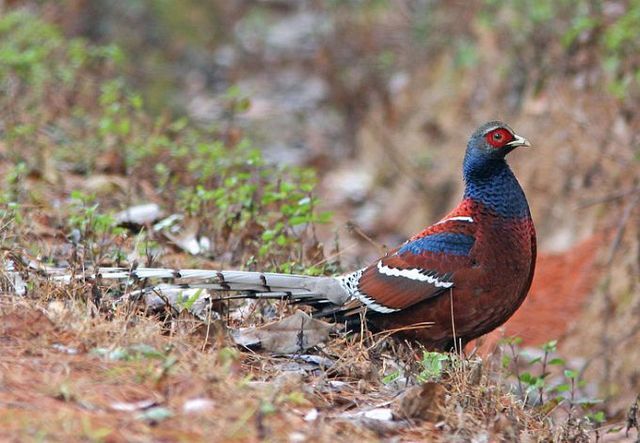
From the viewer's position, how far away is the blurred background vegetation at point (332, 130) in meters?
7.41

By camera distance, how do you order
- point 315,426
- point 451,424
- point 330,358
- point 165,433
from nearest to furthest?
point 165,433 → point 315,426 → point 451,424 → point 330,358

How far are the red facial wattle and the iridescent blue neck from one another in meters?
0.09

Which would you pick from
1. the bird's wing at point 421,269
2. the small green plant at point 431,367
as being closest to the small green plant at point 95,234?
the bird's wing at point 421,269

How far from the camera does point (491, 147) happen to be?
6.31 meters

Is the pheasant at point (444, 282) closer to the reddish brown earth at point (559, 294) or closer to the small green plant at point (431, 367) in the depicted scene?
the small green plant at point (431, 367)

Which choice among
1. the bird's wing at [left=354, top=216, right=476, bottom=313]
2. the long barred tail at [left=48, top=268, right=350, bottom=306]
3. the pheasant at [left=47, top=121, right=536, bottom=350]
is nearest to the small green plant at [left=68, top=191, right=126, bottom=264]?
the long barred tail at [left=48, top=268, right=350, bottom=306]

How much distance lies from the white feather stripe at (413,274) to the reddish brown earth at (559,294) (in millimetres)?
3886

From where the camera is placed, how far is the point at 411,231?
1377 cm

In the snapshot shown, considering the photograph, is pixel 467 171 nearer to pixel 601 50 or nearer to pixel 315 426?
pixel 315 426

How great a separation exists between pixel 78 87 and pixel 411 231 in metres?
4.81

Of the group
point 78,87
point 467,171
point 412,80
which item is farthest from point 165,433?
point 412,80

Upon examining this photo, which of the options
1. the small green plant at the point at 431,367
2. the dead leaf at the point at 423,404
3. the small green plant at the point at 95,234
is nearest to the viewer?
the dead leaf at the point at 423,404

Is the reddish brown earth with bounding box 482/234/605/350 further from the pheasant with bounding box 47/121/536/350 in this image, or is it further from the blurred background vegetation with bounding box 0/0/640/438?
the pheasant with bounding box 47/121/536/350

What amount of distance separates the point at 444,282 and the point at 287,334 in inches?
40.1
